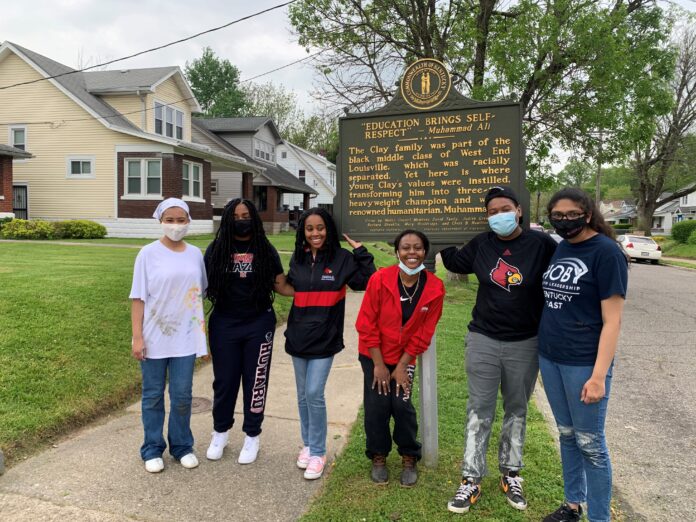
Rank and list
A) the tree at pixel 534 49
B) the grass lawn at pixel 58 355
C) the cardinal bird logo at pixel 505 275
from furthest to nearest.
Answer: the tree at pixel 534 49, the grass lawn at pixel 58 355, the cardinal bird logo at pixel 505 275

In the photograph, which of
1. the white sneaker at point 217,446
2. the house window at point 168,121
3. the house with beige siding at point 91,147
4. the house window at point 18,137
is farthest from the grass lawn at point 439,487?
the house window at point 18,137

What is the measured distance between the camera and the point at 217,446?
12.0 feet

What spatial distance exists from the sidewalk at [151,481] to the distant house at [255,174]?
81.0 feet

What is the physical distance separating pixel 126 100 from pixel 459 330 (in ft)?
61.6

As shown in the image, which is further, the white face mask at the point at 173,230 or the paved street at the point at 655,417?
the white face mask at the point at 173,230

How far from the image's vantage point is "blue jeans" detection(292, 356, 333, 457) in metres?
3.43

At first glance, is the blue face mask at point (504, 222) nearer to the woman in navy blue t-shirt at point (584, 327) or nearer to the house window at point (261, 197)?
the woman in navy blue t-shirt at point (584, 327)


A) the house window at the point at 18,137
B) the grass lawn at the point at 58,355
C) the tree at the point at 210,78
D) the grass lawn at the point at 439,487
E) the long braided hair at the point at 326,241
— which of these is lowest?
the grass lawn at the point at 439,487

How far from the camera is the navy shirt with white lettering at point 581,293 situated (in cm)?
254

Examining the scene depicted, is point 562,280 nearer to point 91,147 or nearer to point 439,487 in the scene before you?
point 439,487

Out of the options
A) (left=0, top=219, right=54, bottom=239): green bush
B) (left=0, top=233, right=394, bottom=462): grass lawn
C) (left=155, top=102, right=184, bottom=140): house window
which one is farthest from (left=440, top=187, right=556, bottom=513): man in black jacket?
(left=155, top=102, right=184, bottom=140): house window

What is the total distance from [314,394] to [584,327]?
1.73 meters

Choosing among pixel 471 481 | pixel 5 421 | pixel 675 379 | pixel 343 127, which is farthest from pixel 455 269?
pixel 675 379

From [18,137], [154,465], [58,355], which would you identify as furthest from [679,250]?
[18,137]
